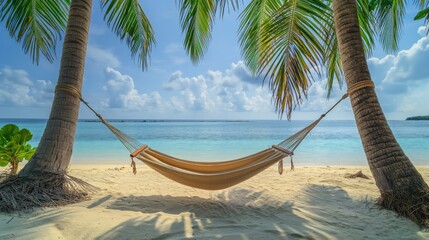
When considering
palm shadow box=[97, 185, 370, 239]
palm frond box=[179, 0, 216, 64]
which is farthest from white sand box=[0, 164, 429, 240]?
palm frond box=[179, 0, 216, 64]

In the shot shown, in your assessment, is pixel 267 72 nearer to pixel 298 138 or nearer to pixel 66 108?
pixel 298 138

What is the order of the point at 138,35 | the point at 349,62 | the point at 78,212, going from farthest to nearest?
1. the point at 138,35
2. the point at 349,62
3. the point at 78,212

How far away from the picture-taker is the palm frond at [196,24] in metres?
2.57

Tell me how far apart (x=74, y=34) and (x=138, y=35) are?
1075 millimetres

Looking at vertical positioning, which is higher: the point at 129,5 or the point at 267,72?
the point at 129,5

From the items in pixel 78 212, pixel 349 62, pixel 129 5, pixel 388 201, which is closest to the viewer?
pixel 78 212

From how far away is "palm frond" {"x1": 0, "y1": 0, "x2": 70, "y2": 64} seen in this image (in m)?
2.50

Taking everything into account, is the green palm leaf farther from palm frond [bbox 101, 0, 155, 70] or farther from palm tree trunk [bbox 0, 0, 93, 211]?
palm tree trunk [bbox 0, 0, 93, 211]

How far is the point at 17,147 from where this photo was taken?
2.52m

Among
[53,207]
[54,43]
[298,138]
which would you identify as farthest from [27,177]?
[298,138]

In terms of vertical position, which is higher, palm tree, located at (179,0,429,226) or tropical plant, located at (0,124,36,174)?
palm tree, located at (179,0,429,226)

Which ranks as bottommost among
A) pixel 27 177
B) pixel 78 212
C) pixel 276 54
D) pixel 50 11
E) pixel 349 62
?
pixel 78 212

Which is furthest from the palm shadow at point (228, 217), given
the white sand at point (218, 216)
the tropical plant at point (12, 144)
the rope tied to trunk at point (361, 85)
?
the tropical plant at point (12, 144)

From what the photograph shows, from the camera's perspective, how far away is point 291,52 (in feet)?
8.24
